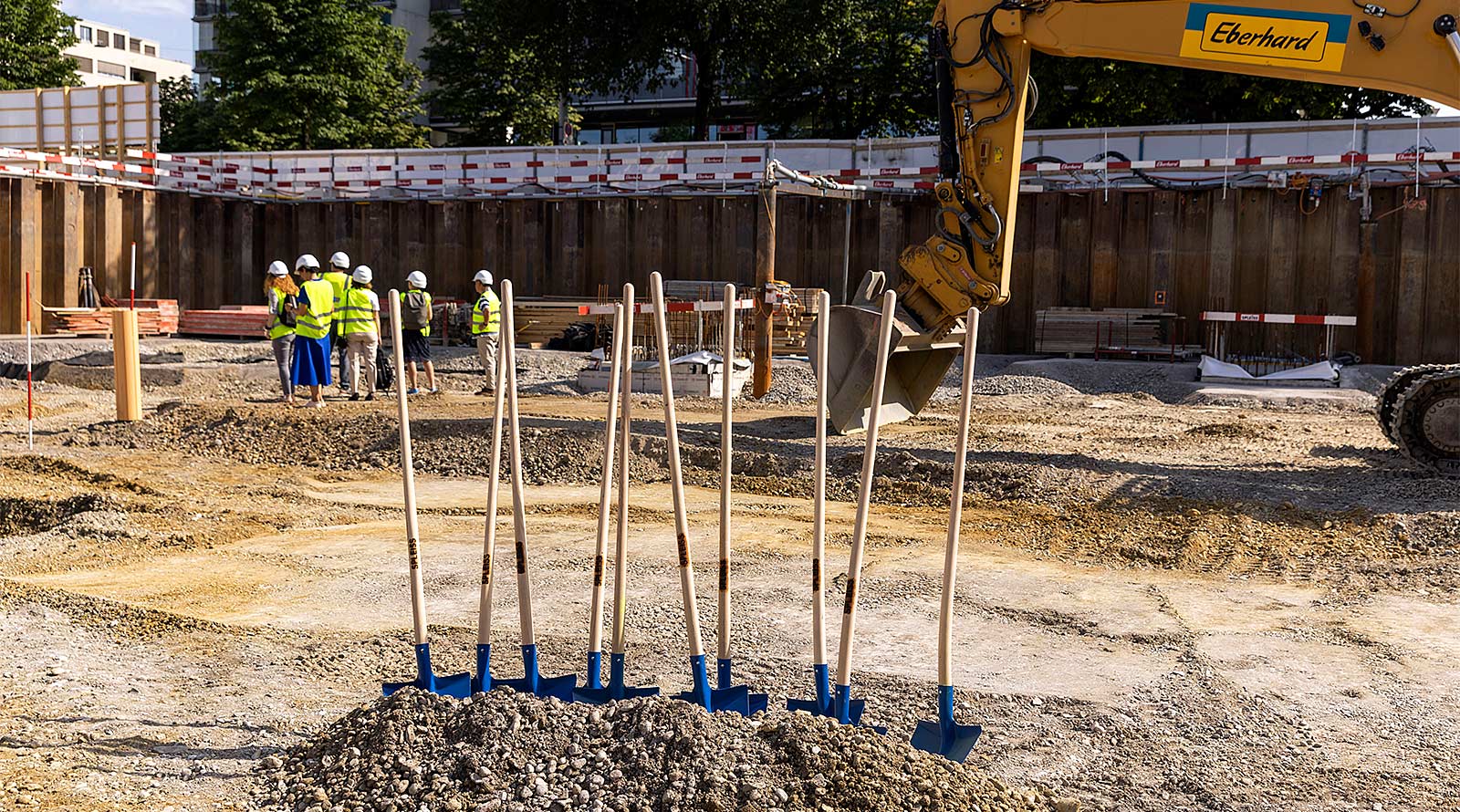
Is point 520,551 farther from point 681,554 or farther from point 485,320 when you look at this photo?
point 485,320

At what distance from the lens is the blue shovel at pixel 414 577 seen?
4805 mm

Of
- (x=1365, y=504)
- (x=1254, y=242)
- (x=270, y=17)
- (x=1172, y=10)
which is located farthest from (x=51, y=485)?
(x=270, y=17)

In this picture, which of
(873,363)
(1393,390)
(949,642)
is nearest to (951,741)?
(949,642)

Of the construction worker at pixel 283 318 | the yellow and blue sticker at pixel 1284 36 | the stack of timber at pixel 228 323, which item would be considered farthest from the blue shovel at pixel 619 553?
the stack of timber at pixel 228 323

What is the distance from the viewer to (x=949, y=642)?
4770mm

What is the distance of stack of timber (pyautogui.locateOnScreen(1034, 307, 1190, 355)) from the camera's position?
23.6 metres

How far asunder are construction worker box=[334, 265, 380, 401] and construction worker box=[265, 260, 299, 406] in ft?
2.06

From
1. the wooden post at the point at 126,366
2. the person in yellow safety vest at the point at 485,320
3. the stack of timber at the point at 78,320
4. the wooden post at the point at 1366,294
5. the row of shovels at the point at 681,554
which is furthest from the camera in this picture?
the stack of timber at the point at 78,320

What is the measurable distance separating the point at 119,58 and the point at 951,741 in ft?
355

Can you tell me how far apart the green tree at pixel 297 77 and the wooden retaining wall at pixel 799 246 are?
12.8 meters

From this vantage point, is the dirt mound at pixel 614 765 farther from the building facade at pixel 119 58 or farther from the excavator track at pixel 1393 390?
the building facade at pixel 119 58

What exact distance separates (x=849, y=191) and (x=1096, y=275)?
6.06 metres

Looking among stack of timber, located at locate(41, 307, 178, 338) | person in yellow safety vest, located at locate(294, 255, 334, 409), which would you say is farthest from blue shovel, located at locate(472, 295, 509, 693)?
stack of timber, located at locate(41, 307, 178, 338)

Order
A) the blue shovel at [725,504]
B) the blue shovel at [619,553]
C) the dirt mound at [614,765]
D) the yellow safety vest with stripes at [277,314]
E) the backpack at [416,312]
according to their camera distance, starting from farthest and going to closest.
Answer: the backpack at [416,312] → the yellow safety vest with stripes at [277,314] → the blue shovel at [619,553] → the blue shovel at [725,504] → the dirt mound at [614,765]
